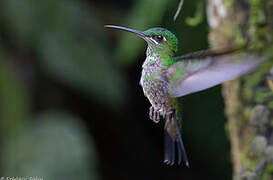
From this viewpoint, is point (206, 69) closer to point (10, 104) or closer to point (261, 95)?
point (261, 95)

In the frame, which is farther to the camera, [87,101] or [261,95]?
[87,101]

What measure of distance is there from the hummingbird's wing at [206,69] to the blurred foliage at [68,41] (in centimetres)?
241

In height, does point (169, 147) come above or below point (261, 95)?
below

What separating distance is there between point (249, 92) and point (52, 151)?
6.35 ft

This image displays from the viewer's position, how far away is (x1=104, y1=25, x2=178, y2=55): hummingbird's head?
119 centimetres

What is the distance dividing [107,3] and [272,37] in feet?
7.41

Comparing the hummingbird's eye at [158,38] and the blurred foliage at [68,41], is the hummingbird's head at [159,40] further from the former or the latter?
the blurred foliage at [68,41]

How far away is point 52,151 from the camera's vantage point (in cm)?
343

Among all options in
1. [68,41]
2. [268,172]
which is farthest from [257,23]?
[68,41]

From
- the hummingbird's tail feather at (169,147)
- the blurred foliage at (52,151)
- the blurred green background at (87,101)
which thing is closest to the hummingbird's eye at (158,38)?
the hummingbird's tail feather at (169,147)

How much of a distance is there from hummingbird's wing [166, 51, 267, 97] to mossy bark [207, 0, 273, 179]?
81 centimetres

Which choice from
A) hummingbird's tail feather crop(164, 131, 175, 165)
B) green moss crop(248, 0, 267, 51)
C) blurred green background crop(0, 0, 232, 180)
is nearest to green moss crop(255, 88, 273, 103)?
→ green moss crop(248, 0, 267, 51)

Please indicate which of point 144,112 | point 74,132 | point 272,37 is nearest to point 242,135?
point 272,37

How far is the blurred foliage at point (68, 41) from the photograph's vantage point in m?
3.53
